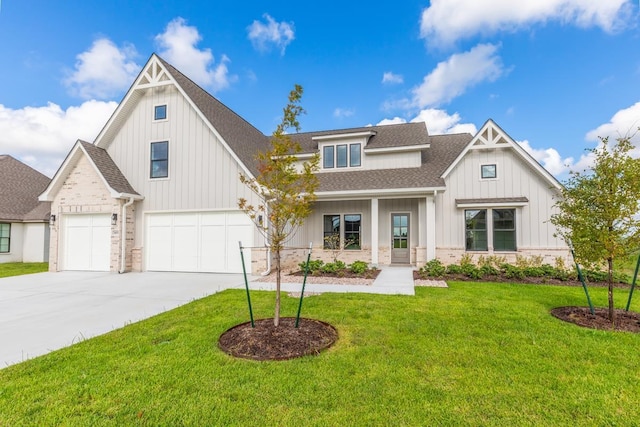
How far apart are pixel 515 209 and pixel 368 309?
9.28 metres

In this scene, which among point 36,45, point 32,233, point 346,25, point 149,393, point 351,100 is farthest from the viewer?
point 351,100

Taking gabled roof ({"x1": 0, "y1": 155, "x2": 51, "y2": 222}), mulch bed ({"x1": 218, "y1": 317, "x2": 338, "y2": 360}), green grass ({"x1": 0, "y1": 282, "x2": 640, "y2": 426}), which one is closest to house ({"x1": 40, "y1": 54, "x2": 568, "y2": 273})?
mulch bed ({"x1": 218, "y1": 317, "x2": 338, "y2": 360})

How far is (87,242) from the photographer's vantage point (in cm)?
1258

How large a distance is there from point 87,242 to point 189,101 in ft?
23.0

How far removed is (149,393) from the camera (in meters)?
3.27

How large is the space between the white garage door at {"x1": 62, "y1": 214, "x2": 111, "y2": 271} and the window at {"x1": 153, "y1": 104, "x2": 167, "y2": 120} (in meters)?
4.37

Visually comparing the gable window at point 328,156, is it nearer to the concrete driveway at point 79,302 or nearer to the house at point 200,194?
the house at point 200,194

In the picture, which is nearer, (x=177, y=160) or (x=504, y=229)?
(x=177, y=160)

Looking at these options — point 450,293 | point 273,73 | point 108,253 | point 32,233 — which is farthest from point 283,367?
point 32,233

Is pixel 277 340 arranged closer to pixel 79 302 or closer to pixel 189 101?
pixel 79 302

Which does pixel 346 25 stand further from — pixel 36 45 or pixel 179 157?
pixel 36 45

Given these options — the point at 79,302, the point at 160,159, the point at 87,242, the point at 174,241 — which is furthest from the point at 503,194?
the point at 87,242

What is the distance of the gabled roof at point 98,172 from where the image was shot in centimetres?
1179

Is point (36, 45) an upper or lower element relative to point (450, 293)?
upper
